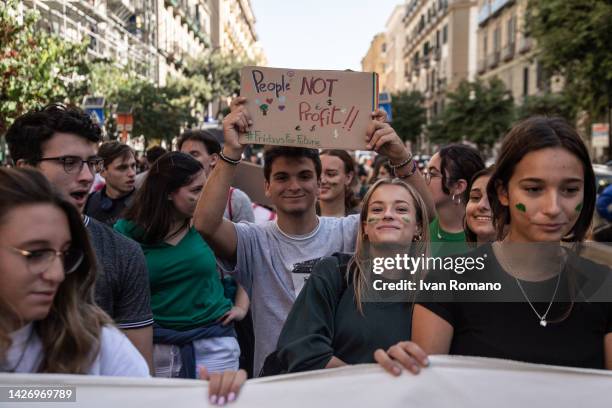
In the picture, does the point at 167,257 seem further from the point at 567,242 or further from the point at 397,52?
the point at 397,52

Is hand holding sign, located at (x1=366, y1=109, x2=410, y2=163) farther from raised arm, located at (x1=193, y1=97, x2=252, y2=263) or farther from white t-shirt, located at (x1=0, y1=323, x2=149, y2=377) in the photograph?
white t-shirt, located at (x1=0, y1=323, x2=149, y2=377)

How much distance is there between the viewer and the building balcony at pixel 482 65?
45.8 meters

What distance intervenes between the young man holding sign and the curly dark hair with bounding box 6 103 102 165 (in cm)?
62

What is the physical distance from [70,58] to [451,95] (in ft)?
82.0

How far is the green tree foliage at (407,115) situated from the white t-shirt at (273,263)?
53710mm

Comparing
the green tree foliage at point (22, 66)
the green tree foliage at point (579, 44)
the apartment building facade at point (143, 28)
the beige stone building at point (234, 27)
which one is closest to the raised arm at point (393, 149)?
the green tree foliage at point (22, 66)

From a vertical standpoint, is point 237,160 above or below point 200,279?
above

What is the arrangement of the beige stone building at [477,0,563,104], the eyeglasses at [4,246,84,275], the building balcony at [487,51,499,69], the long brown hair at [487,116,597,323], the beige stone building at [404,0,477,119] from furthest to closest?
the beige stone building at [404,0,477,119]
the building balcony at [487,51,499,69]
the beige stone building at [477,0,563,104]
the long brown hair at [487,116,597,323]
the eyeglasses at [4,246,84,275]

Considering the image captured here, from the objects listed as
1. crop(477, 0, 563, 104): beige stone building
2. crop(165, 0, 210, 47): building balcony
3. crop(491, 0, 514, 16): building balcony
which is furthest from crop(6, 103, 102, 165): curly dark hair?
crop(165, 0, 210, 47): building balcony

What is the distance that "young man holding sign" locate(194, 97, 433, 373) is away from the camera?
10.4ft

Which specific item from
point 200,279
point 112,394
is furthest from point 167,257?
point 112,394

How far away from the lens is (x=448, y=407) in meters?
1.97

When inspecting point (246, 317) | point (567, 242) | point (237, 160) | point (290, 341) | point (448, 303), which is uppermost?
point (237, 160)

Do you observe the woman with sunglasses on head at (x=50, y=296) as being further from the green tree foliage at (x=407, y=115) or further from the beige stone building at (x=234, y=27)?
the green tree foliage at (x=407, y=115)
